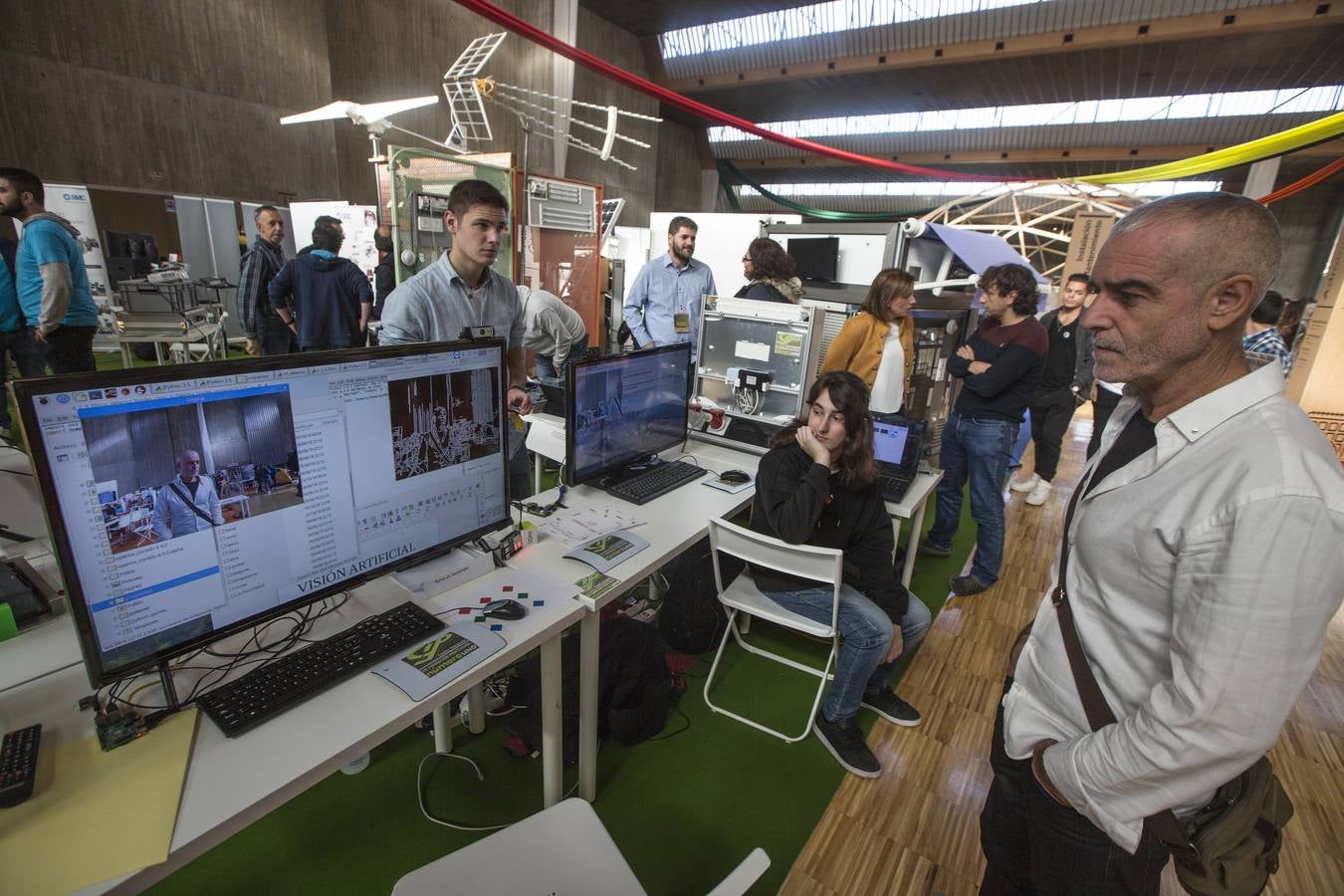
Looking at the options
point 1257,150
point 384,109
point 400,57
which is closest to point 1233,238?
point 1257,150

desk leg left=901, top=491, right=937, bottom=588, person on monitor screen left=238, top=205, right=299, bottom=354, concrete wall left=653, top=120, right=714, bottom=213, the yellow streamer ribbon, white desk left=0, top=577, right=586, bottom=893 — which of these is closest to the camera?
white desk left=0, top=577, right=586, bottom=893

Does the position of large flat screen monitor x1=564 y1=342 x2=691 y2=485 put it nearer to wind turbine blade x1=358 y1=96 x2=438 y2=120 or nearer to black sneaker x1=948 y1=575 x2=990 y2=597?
black sneaker x1=948 y1=575 x2=990 y2=597

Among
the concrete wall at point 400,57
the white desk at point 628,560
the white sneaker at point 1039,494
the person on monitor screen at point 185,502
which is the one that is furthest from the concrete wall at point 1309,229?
the person on monitor screen at point 185,502

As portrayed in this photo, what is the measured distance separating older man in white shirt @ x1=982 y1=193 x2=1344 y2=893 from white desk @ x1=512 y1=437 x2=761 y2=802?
910 mm

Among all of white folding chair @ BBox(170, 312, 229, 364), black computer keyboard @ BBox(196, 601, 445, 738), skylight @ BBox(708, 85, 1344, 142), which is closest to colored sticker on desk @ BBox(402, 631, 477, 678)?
black computer keyboard @ BBox(196, 601, 445, 738)

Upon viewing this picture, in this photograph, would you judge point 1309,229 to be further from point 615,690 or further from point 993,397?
point 615,690

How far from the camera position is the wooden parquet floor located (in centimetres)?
159

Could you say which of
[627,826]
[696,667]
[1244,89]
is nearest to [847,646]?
[696,667]

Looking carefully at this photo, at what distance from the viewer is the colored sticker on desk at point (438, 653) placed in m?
1.11

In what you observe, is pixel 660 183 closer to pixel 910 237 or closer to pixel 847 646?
pixel 910 237

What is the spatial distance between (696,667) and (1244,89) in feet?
36.5

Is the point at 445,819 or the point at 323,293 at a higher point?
the point at 323,293

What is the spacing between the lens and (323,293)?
380cm

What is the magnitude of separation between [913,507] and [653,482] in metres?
1.05
